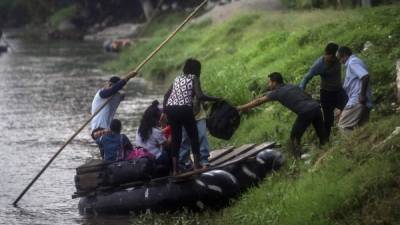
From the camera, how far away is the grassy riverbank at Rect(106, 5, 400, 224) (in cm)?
915

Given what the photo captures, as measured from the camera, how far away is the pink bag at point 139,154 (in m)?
12.6

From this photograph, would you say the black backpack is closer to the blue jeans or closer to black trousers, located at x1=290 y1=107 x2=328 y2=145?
the blue jeans

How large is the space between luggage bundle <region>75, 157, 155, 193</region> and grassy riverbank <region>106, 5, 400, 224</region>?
3.56 feet

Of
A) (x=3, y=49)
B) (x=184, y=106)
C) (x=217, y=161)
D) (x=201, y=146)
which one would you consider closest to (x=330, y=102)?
(x=217, y=161)

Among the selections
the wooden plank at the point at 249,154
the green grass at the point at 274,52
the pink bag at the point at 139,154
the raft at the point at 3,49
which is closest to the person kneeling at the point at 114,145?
the pink bag at the point at 139,154

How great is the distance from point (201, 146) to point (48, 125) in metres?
10.6

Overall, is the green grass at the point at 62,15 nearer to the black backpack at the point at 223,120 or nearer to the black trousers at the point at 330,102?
the black backpack at the point at 223,120

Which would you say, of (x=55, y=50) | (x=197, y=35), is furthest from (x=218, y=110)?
(x=55, y=50)

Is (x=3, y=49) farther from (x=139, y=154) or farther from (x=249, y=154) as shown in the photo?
(x=249, y=154)

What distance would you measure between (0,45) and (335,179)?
47790 millimetres

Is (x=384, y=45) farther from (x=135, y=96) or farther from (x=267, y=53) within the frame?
(x=135, y=96)

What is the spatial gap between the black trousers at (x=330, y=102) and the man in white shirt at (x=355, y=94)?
0.80ft

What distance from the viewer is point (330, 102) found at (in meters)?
12.8

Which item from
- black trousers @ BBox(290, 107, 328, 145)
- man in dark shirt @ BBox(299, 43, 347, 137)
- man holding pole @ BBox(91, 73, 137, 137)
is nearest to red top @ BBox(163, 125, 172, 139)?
man holding pole @ BBox(91, 73, 137, 137)
